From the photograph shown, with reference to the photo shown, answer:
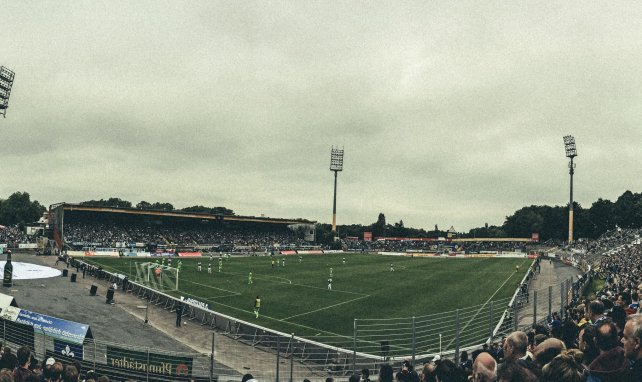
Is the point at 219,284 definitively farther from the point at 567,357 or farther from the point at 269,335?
the point at 567,357

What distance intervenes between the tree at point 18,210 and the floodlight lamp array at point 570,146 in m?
152

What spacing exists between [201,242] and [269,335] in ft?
255

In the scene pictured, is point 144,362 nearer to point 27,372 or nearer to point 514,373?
point 27,372

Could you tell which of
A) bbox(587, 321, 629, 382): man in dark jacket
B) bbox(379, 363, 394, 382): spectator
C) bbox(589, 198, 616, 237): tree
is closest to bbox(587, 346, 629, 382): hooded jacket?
bbox(587, 321, 629, 382): man in dark jacket

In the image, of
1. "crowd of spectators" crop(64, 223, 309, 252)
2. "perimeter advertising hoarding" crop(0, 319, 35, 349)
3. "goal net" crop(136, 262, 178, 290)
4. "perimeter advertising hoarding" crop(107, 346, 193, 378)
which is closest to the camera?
"perimeter advertising hoarding" crop(107, 346, 193, 378)

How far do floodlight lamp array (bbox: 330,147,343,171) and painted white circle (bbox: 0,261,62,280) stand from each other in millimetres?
80536

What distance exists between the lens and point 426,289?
1703 inches

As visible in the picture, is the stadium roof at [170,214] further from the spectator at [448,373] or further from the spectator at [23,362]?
the spectator at [448,373]

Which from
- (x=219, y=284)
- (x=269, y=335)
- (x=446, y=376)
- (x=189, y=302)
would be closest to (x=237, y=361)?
(x=269, y=335)

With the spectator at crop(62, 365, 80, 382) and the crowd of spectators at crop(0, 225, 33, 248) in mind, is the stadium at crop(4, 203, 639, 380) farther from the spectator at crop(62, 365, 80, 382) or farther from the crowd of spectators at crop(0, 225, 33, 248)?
the spectator at crop(62, 365, 80, 382)

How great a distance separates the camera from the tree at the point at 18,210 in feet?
481

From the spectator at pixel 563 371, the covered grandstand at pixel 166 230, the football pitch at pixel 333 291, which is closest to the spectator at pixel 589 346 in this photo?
the spectator at pixel 563 371

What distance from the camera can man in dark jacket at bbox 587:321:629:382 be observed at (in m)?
4.76

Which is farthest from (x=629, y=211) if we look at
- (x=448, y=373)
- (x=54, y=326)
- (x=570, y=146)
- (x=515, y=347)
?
(x=448, y=373)
